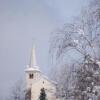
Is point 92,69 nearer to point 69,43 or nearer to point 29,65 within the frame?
point 69,43

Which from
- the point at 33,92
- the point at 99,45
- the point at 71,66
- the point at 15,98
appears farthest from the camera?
the point at 33,92

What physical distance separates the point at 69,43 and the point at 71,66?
111 cm

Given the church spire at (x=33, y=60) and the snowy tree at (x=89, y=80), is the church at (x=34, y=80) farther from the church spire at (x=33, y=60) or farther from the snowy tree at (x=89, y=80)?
the snowy tree at (x=89, y=80)

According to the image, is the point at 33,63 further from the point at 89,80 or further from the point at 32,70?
the point at 89,80

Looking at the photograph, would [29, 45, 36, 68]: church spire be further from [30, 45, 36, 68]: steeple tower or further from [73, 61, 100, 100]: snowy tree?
[73, 61, 100, 100]: snowy tree

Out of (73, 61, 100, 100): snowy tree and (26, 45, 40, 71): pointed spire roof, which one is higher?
(26, 45, 40, 71): pointed spire roof

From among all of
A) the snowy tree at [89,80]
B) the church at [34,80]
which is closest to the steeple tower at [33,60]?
the church at [34,80]

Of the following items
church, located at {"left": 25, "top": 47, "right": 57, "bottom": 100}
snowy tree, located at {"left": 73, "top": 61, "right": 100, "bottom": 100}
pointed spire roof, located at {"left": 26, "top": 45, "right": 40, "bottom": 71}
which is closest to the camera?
snowy tree, located at {"left": 73, "top": 61, "right": 100, "bottom": 100}

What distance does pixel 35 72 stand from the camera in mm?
93562

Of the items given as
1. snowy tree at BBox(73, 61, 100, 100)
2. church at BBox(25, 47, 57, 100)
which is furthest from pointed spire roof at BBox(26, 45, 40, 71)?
snowy tree at BBox(73, 61, 100, 100)

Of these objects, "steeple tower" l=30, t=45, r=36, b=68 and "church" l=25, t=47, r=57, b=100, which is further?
"steeple tower" l=30, t=45, r=36, b=68

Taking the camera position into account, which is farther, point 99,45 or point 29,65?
point 29,65

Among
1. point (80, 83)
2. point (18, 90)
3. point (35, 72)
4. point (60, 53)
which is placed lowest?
point (80, 83)

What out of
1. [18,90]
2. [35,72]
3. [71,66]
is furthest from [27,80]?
[71,66]
